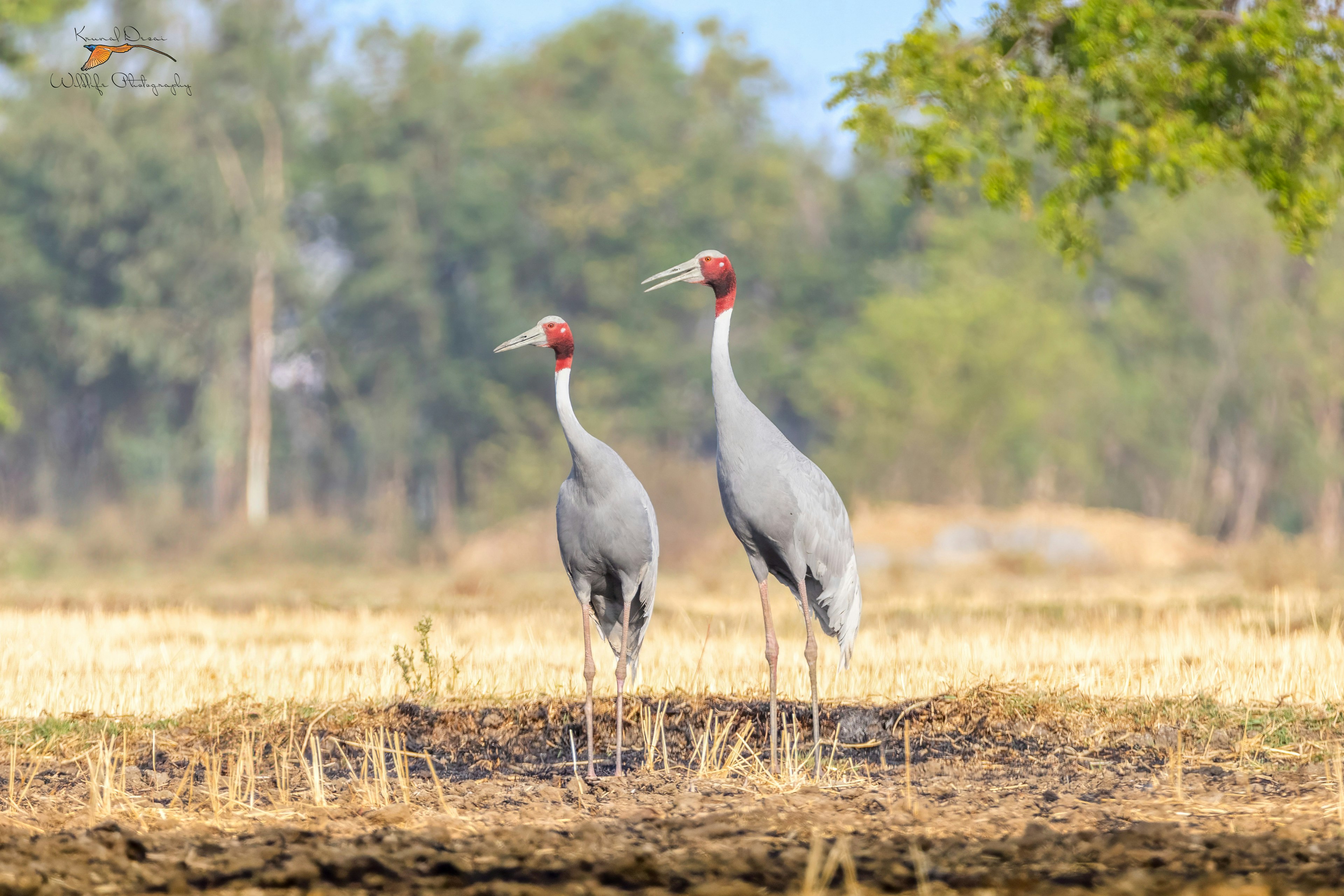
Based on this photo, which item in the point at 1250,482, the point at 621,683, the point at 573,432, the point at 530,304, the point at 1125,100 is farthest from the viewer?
the point at 530,304

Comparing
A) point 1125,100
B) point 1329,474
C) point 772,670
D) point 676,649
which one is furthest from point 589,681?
point 1329,474

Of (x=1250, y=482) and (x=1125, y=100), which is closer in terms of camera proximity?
(x=1125, y=100)

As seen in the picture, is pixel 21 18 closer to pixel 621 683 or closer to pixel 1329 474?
pixel 621 683

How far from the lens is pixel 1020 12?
636 inches

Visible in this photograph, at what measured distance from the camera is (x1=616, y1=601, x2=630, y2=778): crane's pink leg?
796cm

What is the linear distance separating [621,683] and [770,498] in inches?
56.2

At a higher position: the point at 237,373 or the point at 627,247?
the point at 627,247

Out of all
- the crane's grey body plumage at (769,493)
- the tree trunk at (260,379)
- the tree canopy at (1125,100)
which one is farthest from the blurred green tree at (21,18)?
the crane's grey body plumage at (769,493)

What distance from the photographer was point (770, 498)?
7.96 meters

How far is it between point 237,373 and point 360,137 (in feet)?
30.0

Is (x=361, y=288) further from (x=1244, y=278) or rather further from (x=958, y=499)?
(x=1244, y=278)

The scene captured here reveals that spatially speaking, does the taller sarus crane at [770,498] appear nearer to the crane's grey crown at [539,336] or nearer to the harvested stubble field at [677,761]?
the crane's grey crown at [539,336]

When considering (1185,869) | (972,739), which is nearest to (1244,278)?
(972,739)

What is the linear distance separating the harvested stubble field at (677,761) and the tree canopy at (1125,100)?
165 inches
